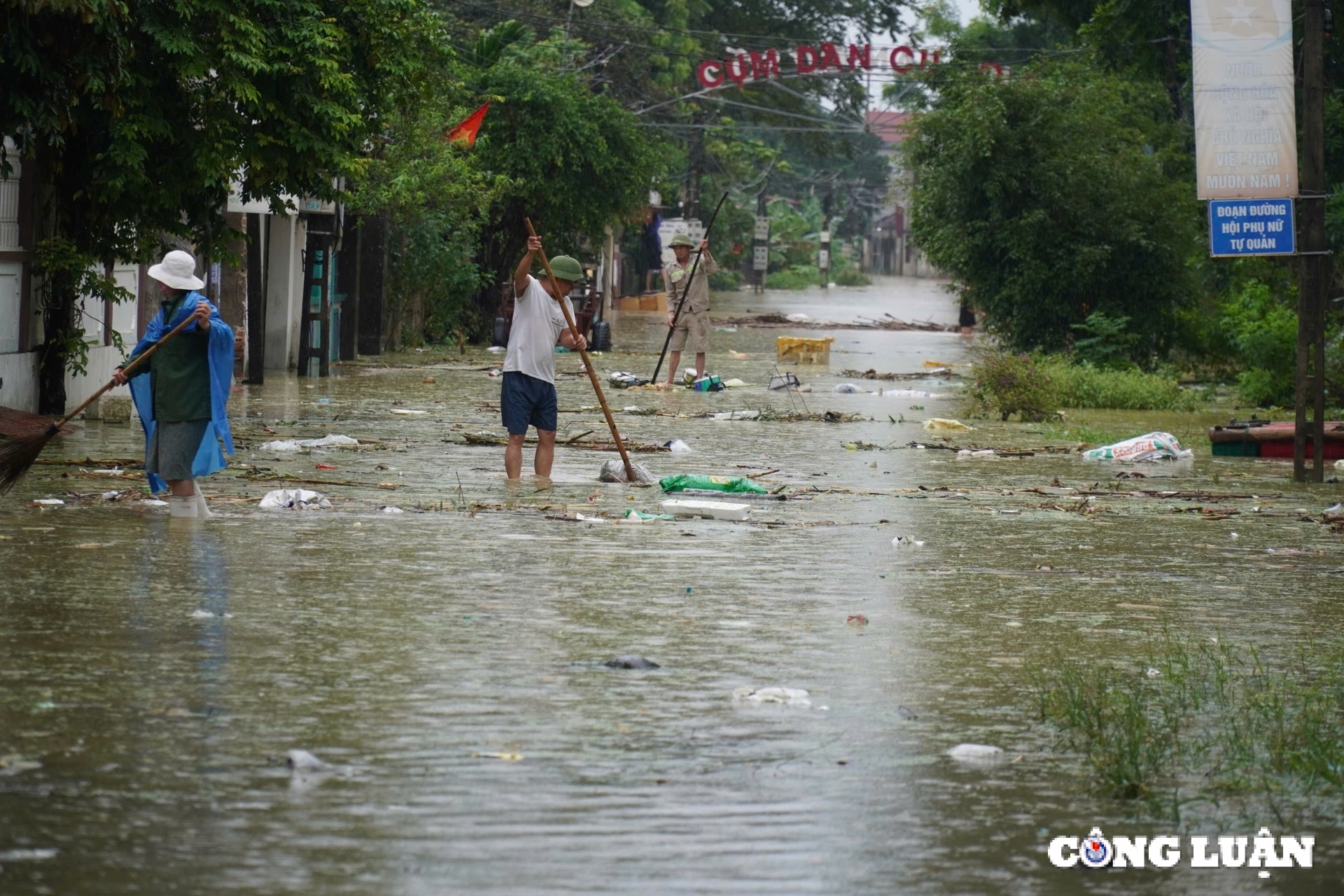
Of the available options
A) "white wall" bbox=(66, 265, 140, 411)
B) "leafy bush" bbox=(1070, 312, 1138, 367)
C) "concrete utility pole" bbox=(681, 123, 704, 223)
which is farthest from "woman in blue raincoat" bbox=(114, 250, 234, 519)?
"concrete utility pole" bbox=(681, 123, 704, 223)

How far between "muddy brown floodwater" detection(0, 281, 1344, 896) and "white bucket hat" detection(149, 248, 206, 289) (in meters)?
1.27

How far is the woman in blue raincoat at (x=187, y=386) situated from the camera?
9805 mm

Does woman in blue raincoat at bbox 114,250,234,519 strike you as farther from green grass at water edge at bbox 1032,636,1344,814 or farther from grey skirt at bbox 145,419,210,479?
green grass at water edge at bbox 1032,636,1344,814

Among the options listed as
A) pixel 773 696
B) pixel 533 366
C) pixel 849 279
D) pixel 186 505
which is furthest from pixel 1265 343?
pixel 849 279

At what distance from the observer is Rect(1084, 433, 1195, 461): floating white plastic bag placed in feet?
50.2

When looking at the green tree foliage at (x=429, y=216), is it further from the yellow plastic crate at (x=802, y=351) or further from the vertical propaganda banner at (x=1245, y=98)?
the vertical propaganda banner at (x=1245, y=98)

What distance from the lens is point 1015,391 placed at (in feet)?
63.0

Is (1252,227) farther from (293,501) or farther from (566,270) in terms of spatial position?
(293,501)

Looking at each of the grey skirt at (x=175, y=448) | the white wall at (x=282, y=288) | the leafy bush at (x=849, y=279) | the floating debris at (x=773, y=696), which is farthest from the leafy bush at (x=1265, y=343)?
the leafy bush at (x=849, y=279)

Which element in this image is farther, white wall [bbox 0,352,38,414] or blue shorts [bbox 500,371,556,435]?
white wall [bbox 0,352,38,414]

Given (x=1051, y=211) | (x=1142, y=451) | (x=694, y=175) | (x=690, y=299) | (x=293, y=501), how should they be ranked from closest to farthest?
(x=293, y=501)
(x=1142, y=451)
(x=690, y=299)
(x=1051, y=211)
(x=694, y=175)

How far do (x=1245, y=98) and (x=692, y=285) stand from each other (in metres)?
10.0

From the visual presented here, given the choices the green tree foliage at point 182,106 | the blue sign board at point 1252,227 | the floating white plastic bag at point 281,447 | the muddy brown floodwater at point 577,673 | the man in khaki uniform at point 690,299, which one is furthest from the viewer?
the man in khaki uniform at point 690,299

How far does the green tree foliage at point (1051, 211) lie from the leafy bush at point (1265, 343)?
4.22 m
